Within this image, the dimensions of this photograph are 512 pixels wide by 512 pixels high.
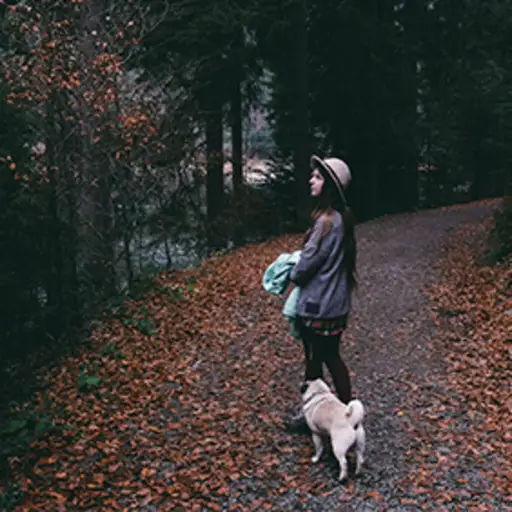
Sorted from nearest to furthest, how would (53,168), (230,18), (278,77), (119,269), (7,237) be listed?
(7,237), (53,168), (119,269), (230,18), (278,77)

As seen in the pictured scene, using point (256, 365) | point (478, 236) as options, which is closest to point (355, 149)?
point (478, 236)

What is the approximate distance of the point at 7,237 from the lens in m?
6.71

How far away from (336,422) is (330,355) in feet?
1.78

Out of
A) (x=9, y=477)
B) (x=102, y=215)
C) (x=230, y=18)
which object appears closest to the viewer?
(x=9, y=477)

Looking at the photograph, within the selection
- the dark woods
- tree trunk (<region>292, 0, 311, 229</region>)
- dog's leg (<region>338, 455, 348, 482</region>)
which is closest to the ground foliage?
dog's leg (<region>338, 455, 348, 482</region>)

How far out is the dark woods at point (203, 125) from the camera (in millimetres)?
7363

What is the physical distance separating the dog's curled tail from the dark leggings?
18.7 inches

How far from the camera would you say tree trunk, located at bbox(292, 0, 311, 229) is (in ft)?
55.6

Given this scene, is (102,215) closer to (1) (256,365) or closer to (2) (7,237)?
(2) (7,237)

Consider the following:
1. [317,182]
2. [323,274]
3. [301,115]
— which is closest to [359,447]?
[323,274]

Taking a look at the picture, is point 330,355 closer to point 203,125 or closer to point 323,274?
point 323,274

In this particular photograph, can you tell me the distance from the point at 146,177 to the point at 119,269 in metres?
1.78

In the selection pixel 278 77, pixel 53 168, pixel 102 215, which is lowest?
pixel 102 215

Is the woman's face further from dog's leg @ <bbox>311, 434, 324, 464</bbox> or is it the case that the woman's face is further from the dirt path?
the dirt path
